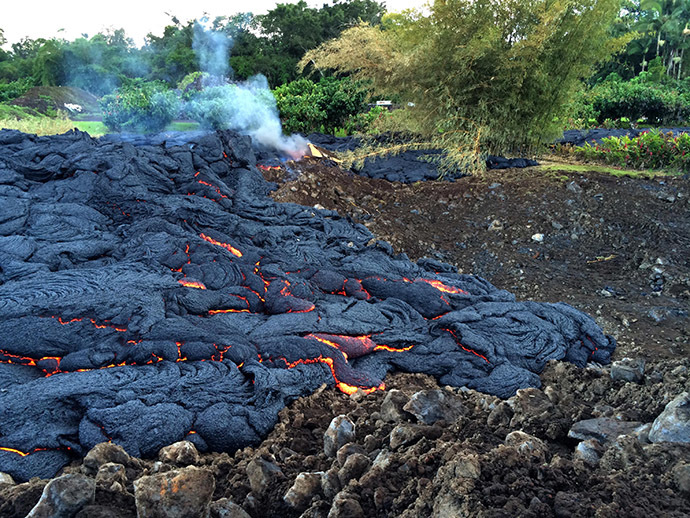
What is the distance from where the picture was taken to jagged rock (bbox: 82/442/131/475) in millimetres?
2275

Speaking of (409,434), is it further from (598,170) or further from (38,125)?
(38,125)

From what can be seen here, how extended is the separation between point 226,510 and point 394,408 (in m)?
1.04

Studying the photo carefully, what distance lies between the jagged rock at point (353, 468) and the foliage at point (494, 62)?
25.4 feet

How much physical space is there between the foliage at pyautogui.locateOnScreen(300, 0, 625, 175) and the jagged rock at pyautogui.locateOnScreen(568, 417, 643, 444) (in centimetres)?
724

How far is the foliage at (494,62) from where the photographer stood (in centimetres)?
888

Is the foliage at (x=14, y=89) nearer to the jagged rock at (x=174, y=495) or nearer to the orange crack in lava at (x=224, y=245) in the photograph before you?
the orange crack in lava at (x=224, y=245)

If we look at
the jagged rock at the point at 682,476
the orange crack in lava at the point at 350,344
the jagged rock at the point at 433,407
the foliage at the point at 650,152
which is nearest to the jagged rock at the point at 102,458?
the jagged rock at the point at 433,407

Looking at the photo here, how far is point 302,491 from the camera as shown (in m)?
1.97

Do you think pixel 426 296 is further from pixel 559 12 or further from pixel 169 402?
pixel 559 12

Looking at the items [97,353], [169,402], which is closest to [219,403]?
[169,402]

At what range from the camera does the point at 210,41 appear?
23094 mm

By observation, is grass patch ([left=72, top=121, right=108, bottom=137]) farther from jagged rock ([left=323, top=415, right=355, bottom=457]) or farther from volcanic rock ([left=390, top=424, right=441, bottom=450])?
volcanic rock ([left=390, top=424, right=441, bottom=450])

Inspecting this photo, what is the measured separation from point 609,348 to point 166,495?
3.81m

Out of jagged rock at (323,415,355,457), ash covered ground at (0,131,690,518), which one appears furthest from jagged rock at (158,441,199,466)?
jagged rock at (323,415,355,457)
